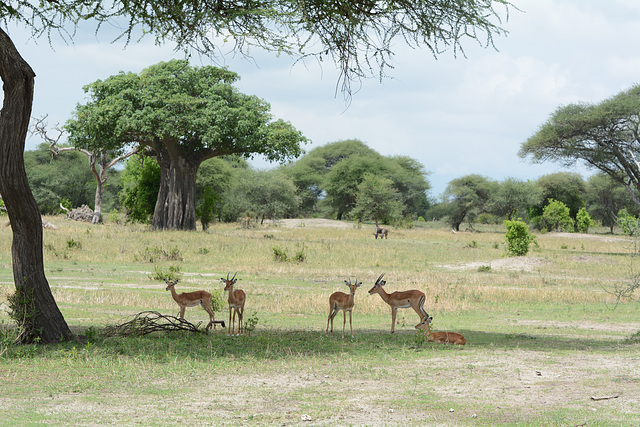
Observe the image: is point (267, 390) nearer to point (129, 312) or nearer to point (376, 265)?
point (129, 312)

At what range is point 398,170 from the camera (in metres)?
95.1

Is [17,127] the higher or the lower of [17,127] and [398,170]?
the lower

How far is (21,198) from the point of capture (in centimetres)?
1088

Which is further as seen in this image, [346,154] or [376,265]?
[346,154]

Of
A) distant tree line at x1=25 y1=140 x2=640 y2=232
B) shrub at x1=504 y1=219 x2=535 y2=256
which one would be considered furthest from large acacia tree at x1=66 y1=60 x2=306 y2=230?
distant tree line at x1=25 y1=140 x2=640 y2=232

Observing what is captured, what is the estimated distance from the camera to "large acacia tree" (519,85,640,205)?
→ 4534 centimetres

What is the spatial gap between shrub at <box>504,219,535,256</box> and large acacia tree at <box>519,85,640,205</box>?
12.8m

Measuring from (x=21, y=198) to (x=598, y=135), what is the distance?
141ft

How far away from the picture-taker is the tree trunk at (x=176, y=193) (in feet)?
151

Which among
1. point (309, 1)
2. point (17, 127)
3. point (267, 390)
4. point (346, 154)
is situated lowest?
point (267, 390)

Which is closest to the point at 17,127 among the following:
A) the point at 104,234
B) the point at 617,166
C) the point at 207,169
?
the point at 104,234

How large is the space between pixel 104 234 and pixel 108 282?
61.3 ft

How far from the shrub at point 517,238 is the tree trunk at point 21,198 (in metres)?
28.1

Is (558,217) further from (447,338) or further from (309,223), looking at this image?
(447,338)
